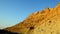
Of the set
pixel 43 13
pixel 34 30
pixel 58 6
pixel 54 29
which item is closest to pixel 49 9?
pixel 43 13

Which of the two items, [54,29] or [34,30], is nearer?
[54,29]

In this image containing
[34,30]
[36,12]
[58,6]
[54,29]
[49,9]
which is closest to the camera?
[54,29]

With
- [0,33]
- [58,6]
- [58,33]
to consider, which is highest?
[58,6]

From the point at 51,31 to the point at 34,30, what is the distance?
9.42m

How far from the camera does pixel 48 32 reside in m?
48.0

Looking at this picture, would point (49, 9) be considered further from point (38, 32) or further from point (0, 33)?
point (0, 33)

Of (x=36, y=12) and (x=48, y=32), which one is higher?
(x=36, y=12)

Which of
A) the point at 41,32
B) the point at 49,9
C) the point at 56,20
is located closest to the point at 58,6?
the point at 49,9

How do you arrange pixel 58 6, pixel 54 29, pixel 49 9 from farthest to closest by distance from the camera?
pixel 49 9 < pixel 58 6 < pixel 54 29

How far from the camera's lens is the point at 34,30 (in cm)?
5534

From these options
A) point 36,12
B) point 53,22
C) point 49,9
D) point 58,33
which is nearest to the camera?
point 58,33

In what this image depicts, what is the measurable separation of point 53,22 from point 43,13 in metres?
25.8

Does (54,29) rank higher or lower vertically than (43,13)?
lower

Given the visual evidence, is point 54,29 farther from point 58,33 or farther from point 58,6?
point 58,6
